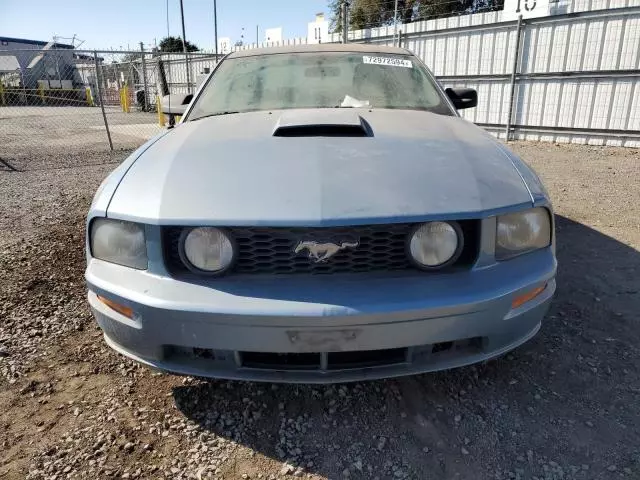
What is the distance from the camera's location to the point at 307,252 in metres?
1.69

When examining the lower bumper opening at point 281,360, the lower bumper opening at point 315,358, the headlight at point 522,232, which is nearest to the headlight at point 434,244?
the headlight at point 522,232

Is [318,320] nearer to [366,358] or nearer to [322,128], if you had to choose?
[366,358]

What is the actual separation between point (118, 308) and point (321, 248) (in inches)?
31.1

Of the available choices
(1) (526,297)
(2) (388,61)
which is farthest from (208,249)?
(2) (388,61)

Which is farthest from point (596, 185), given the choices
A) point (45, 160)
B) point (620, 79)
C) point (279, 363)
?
point (45, 160)

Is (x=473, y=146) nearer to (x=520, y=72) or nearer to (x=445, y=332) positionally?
(x=445, y=332)

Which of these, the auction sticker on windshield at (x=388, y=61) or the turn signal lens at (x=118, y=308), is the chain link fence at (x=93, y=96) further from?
the turn signal lens at (x=118, y=308)

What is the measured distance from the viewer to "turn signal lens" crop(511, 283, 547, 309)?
5.65ft

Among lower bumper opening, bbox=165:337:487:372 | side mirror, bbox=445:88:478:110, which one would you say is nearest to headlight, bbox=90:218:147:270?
lower bumper opening, bbox=165:337:487:372

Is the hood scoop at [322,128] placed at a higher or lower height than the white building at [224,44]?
lower

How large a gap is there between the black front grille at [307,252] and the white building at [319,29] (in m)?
12.4

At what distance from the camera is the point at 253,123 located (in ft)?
7.89

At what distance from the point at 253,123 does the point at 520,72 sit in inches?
357

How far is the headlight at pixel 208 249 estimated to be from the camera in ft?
5.49
